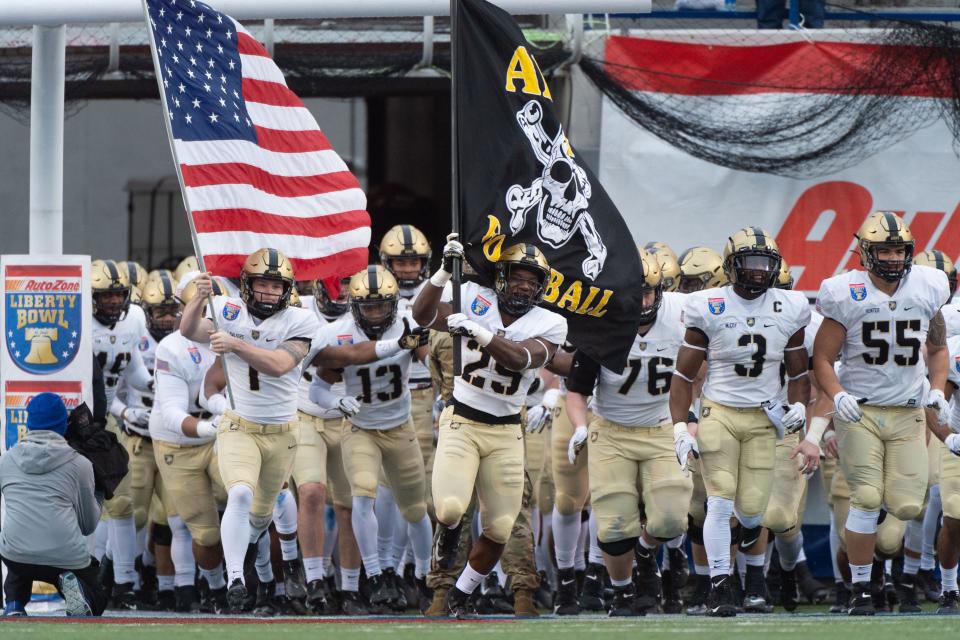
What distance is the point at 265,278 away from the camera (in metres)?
9.58

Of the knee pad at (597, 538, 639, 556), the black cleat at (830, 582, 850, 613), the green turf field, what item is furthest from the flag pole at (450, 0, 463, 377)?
the black cleat at (830, 582, 850, 613)

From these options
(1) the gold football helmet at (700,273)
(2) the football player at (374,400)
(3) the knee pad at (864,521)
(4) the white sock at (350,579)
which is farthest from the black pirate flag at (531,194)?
(4) the white sock at (350,579)

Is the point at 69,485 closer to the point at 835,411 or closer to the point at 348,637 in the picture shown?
the point at 348,637

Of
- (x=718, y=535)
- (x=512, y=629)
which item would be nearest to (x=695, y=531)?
(x=718, y=535)

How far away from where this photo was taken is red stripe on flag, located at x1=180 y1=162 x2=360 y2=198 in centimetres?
913

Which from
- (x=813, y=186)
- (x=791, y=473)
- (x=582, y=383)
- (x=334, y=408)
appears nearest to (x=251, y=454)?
(x=334, y=408)

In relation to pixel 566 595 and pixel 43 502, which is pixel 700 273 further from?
pixel 43 502

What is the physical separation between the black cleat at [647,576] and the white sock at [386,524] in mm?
1445

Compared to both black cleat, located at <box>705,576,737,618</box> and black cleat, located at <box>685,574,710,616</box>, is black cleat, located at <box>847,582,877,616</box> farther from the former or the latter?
black cleat, located at <box>685,574,710,616</box>

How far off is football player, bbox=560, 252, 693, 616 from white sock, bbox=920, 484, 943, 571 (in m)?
1.74

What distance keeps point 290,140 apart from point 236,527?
2030 mm

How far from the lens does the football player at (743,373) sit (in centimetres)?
950

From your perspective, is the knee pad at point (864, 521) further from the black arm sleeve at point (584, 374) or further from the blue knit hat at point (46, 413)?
the blue knit hat at point (46, 413)

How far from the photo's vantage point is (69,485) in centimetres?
875
